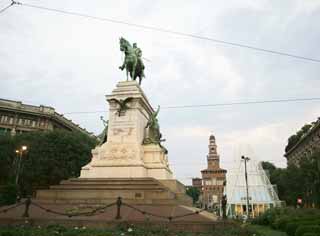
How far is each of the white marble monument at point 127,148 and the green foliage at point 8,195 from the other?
9.72 meters

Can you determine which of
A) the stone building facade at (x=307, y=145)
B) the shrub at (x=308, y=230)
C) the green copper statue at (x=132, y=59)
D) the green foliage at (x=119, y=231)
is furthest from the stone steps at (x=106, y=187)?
the stone building facade at (x=307, y=145)

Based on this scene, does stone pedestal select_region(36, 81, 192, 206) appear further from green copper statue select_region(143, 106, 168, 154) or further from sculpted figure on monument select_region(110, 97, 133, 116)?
green copper statue select_region(143, 106, 168, 154)

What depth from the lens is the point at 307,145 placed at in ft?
253

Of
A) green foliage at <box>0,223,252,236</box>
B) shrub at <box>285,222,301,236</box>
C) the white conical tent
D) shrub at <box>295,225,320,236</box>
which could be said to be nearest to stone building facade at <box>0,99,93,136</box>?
the white conical tent

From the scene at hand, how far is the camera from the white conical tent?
51.2 meters

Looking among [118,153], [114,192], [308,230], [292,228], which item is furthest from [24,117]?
[308,230]

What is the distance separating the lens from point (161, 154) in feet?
74.0

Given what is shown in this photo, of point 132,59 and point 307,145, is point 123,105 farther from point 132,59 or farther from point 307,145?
point 307,145

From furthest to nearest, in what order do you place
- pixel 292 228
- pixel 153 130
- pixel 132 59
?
pixel 132 59 → pixel 153 130 → pixel 292 228

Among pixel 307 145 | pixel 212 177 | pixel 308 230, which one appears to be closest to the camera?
pixel 308 230

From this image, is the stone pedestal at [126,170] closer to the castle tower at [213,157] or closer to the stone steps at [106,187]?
the stone steps at [106,187]

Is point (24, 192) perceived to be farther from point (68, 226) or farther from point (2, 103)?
point (68, 226)

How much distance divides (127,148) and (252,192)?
39102mm

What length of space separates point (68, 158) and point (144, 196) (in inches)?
1126
